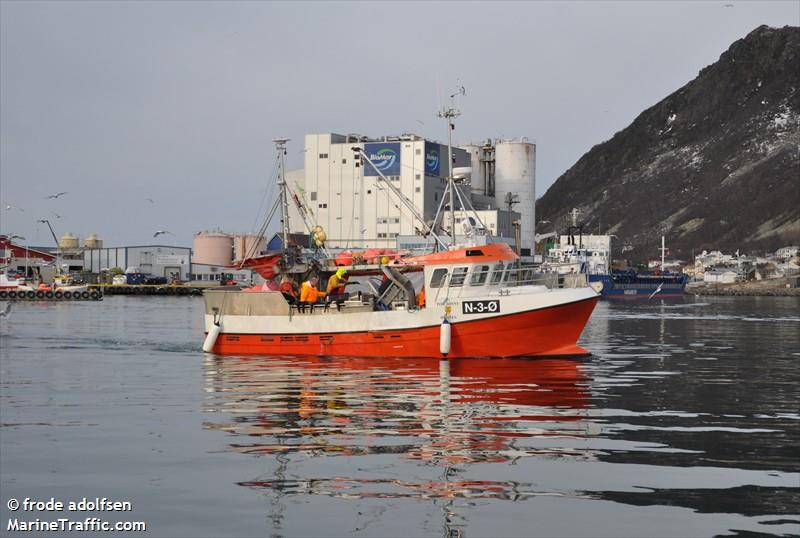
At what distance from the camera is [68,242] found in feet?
577

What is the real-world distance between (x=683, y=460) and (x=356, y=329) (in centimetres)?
2247

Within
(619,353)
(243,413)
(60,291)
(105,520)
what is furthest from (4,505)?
(60,291)

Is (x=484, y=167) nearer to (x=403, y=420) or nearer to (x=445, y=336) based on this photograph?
(x=445, y=336)

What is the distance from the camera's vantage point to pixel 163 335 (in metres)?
56.4

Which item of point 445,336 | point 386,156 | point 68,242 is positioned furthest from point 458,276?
→ point 68,242

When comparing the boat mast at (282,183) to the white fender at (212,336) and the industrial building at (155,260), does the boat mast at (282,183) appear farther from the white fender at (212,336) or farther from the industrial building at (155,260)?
the industrial building at (155,260)

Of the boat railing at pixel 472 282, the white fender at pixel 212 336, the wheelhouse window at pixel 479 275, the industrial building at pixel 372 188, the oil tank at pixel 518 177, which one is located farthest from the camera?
the oil tank at pixel 518 177

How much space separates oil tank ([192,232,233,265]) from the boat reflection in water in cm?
12662

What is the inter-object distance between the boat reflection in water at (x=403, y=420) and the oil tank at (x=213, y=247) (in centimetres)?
12662

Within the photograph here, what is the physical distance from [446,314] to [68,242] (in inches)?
5890

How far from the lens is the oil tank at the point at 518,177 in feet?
517

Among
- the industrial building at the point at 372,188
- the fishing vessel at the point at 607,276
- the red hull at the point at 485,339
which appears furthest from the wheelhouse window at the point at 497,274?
the fishing vessel at the point at 607,276

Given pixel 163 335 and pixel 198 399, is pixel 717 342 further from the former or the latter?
pixel 198 399

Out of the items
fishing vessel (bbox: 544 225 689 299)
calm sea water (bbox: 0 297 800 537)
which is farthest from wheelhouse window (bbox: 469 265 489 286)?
fishing vessel (bbox: 544 225 689 299)
